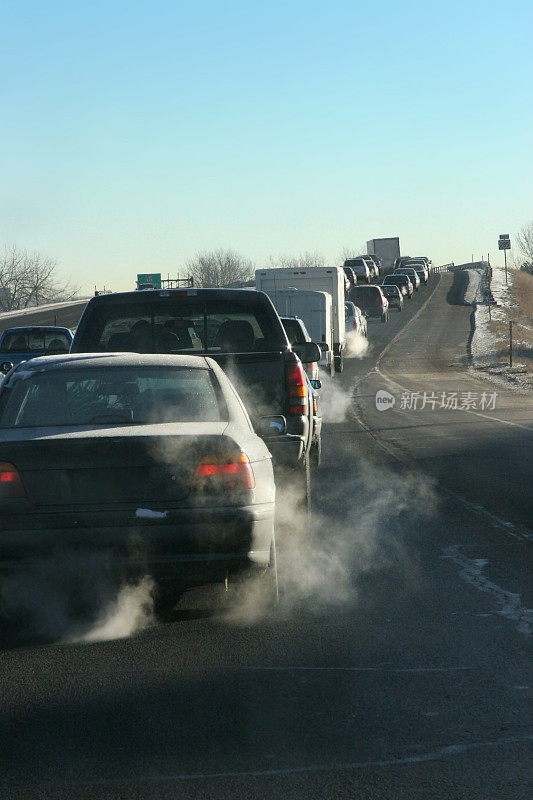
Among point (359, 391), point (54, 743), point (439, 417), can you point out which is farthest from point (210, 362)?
point (359, 391)

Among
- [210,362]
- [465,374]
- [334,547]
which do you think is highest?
[210,362]

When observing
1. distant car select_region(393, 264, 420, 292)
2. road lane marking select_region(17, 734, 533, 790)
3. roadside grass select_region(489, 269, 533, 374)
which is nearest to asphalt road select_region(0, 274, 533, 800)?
road lane marking select_region(17, 734, 533, 790)

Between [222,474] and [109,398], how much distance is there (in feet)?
4.03

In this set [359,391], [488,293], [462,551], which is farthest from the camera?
[488,293]

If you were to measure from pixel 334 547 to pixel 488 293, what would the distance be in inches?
2741

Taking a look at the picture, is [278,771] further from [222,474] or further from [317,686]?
[222,474]

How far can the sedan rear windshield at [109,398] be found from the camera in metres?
6.52

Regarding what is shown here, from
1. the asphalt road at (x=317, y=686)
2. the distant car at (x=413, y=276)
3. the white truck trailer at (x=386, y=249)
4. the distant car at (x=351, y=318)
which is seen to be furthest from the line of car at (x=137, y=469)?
the white truck trailer at (x=386, y=249)

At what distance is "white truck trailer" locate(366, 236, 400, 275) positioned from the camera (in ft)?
363

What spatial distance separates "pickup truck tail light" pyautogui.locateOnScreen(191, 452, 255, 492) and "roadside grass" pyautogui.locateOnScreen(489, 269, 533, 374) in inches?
1238

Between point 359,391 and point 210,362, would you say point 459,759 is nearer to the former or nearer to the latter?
point 210,362

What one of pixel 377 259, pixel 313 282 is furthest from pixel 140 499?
pixel 377 259

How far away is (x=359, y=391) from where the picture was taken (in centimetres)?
3036

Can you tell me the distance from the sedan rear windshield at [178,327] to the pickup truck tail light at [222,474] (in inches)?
146
